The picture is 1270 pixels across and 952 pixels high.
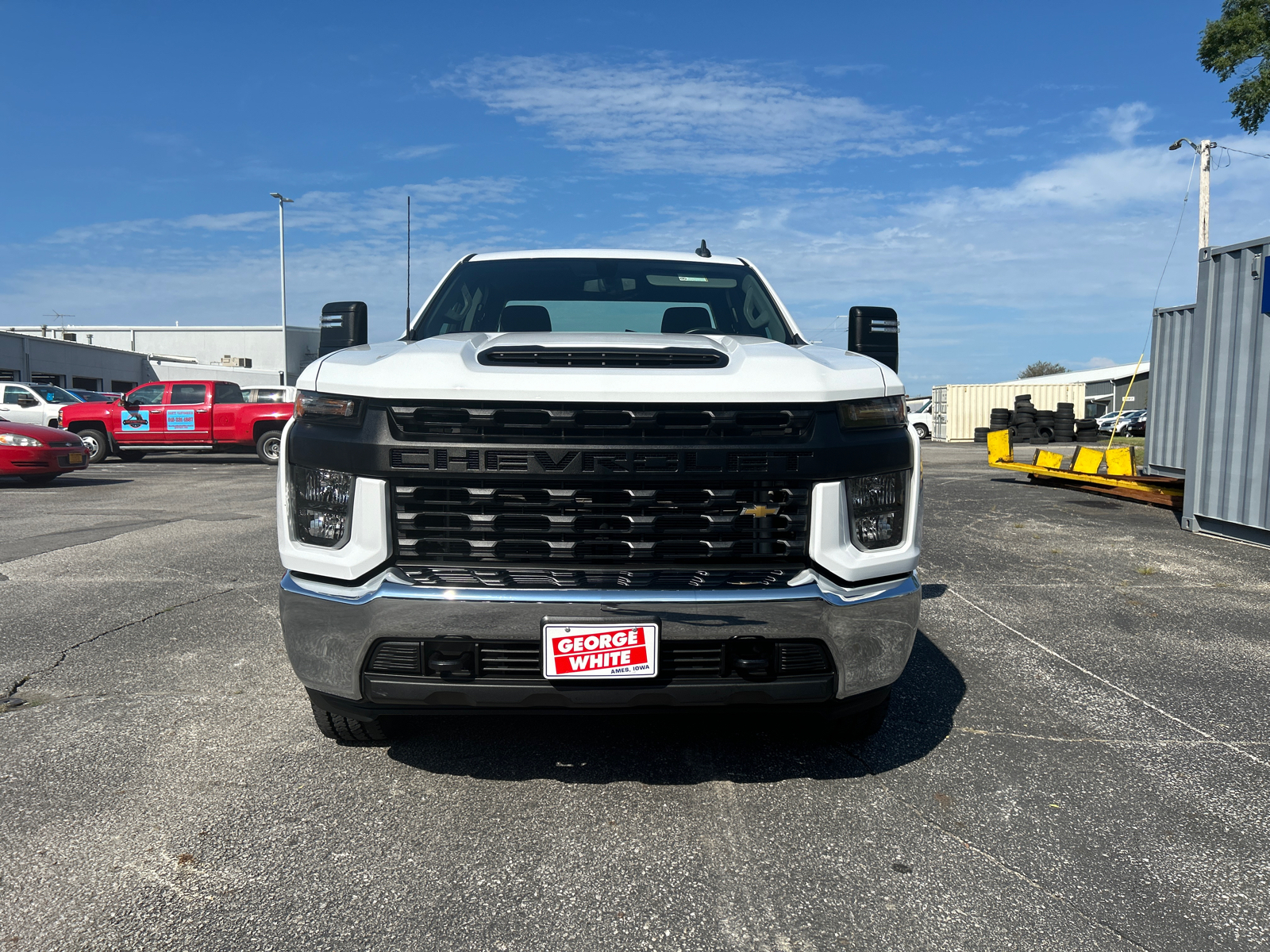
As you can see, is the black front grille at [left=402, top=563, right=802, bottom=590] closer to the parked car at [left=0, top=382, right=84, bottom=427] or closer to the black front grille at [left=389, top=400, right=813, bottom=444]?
the black front grille at [left=389, top=400, right=813, bottom=444]

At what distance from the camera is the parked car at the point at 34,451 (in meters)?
12.5

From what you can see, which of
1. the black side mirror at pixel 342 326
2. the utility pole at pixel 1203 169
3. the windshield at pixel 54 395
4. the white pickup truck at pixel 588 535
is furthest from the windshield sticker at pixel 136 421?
the utility pole at pixel 1203 169

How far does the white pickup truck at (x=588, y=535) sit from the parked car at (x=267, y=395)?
56.4 feet

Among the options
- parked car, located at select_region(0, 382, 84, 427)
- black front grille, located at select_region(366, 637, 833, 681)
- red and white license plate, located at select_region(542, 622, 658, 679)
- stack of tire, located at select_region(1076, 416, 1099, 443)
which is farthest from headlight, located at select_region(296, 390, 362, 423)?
stack of tire, located at select_region(1076, 416, 1099, 443)

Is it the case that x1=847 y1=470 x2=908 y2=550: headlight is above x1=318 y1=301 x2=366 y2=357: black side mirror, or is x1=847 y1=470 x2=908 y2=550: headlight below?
below

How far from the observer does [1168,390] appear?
39.0 feet

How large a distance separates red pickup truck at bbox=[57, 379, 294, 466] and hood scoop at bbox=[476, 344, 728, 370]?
55.7ft

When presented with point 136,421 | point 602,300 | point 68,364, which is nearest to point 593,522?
point 602,300

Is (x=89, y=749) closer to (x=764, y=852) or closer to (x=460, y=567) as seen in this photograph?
(x=460, y=567)

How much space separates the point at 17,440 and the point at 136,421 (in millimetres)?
6309

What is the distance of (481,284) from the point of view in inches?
169

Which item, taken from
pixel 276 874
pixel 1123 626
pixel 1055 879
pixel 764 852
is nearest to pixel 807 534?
pixel 764 852

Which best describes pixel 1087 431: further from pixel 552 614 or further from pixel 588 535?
pixel 552 614

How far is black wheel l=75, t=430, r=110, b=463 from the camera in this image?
734 inches
